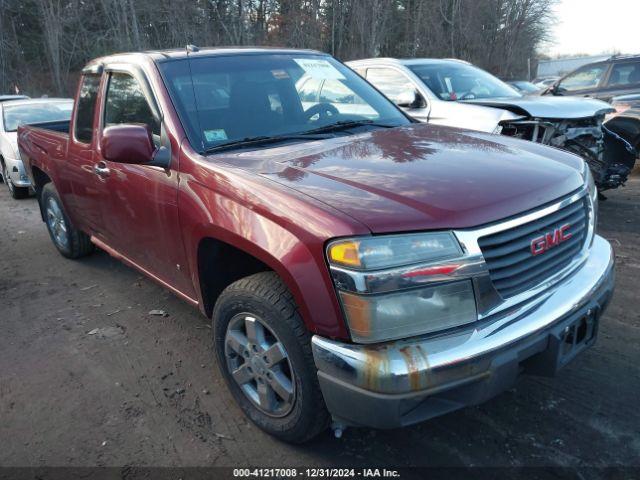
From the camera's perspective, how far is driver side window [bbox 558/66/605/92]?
10320mm

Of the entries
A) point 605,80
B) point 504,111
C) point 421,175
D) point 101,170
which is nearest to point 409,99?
point 504,111

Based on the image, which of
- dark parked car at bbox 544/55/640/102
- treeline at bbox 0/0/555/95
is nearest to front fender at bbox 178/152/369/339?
dark parked car at bbox 544/55/640/102

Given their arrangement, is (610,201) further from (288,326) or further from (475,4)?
(475,4)

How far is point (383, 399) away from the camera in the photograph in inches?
73.6

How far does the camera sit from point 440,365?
1.86m

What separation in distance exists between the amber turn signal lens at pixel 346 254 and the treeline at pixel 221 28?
23.2 meters

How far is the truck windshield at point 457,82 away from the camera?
6570 millimetres

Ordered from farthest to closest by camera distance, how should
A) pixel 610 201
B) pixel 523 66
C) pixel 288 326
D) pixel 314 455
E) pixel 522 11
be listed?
pixel 523 66, pixel 522 11, pixel 610 201, pixel 314 455, pixel 288 326

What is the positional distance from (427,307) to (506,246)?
0.45m

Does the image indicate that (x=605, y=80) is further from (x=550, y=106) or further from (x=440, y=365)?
(x=440, y=365)

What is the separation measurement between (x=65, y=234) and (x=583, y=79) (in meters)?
10.2

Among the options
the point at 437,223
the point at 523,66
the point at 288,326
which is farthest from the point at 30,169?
the point at 523,66

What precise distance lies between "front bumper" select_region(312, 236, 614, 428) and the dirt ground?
0.54 m

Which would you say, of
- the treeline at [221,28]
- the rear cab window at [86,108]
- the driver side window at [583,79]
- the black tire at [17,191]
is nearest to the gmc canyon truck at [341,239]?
the rear cab window at [86,108]
